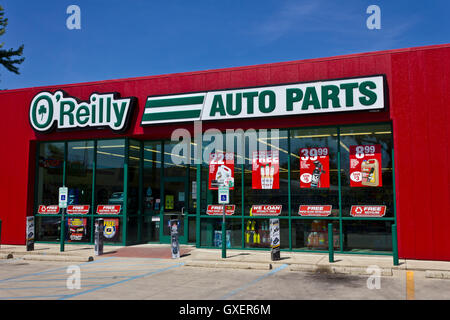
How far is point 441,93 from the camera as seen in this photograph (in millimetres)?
12836

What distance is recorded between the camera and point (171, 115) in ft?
51.2

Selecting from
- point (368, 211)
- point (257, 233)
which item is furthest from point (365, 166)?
point (257, 233)

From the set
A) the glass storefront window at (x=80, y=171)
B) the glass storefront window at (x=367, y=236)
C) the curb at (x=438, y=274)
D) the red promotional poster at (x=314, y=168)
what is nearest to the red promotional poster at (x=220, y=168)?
the red promotional poster at (x=314, y=168)

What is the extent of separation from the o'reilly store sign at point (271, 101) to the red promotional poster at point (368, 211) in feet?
9.84

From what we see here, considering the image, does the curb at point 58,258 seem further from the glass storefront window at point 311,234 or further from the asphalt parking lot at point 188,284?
the glass storefront window at point 311,234

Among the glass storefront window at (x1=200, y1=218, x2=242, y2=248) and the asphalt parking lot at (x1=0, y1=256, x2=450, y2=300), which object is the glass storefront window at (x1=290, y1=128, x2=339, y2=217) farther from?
the asphalt parking lot at (x1=0, y1=256, x2=450, y2=300)

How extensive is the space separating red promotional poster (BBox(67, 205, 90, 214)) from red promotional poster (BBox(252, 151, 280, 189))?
21.6 ft

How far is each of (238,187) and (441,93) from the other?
6.87 m

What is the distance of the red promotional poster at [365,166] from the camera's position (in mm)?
13555

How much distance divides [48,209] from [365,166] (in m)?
11.9

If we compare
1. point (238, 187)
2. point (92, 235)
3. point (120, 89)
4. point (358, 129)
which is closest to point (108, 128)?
point (120, 89)

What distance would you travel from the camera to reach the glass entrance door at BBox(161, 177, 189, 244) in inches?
653

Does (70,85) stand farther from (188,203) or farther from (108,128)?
(188,203)

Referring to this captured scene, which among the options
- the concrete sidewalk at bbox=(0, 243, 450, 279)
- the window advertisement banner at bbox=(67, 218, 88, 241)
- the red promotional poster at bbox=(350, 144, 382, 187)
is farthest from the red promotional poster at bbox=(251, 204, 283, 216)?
the window advertisement banner at bbox=(67, 218, 88, 241)
